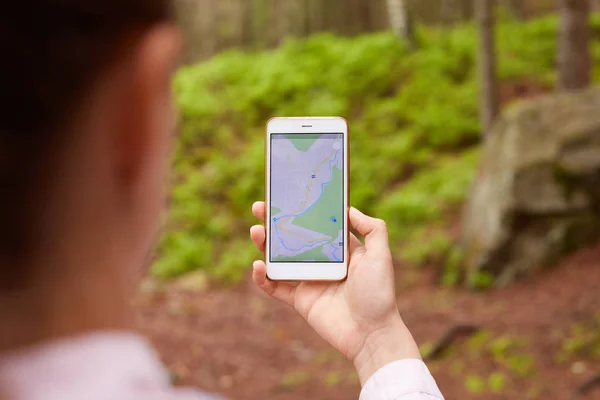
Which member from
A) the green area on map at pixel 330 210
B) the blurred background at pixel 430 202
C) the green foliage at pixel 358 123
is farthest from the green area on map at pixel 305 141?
the green foliage at pixel 358 123

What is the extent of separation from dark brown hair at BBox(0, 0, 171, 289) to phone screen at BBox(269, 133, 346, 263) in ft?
4.91

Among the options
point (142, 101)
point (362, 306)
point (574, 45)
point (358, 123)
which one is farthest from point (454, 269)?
point (142, 101)

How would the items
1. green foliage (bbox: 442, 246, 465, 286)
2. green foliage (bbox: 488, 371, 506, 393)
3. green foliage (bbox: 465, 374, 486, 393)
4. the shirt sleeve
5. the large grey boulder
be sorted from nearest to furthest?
the shirt sleeve < green foliage (bbox: 488, 371, 506, 393) < green foliage (bbox: 465, 374, 486, 393) < the large grey boulder < green foliage (bbox: 442, 246, 465, 286)

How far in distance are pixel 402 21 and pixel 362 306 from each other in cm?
1586

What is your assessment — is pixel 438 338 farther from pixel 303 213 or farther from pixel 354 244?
pixel 303 213

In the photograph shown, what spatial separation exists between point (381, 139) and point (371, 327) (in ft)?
38.9

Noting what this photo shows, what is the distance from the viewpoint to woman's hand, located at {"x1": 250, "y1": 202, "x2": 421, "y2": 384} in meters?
1.77

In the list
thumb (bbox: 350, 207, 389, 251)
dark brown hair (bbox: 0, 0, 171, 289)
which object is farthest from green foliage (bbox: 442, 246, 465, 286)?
dark brown hair (bbox: 0, 0, 171, 289)

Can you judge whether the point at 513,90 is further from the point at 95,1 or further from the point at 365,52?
the point at 95,1

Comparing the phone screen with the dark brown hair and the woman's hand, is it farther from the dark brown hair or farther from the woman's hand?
the dark brown hair

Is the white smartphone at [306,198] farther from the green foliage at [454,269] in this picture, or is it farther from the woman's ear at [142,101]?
the green foliage at [454,269]

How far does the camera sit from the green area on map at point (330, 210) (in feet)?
7.14

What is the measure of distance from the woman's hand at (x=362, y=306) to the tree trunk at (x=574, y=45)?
775cm

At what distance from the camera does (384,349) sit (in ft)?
5.76
